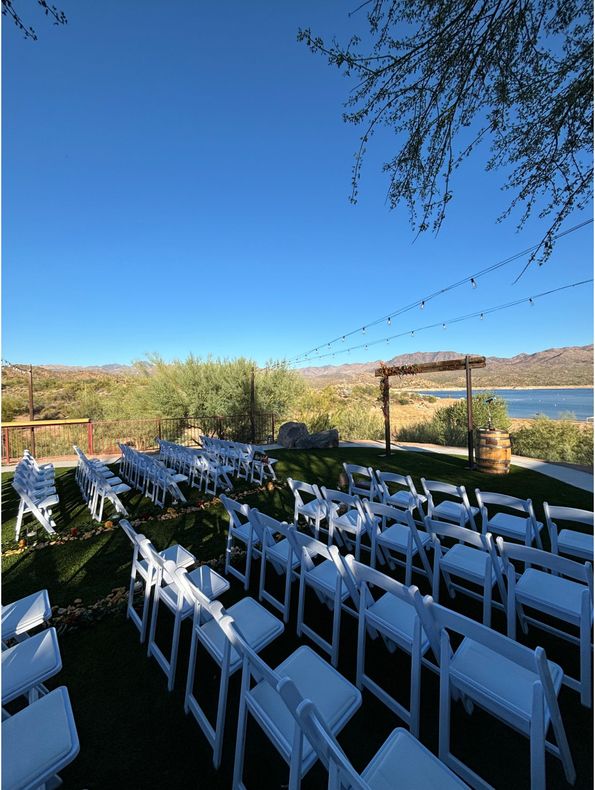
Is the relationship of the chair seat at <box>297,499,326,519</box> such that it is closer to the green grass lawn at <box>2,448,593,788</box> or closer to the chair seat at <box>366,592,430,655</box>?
the green grass lawn at <box>2,448,593,788</box>

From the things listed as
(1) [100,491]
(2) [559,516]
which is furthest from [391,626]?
(1) [100,491]

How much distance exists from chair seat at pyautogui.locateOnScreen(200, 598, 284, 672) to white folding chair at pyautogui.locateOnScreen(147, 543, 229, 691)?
200 mm

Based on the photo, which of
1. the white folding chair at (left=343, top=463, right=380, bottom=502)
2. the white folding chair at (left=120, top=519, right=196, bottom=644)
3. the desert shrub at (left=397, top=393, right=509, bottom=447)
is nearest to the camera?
the white folding chair at (left=120, top=519, right=196, bottom=644)

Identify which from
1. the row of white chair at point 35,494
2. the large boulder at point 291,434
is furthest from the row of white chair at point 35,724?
the large boulder at point 291,434

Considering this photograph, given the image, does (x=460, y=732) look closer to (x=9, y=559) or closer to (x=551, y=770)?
(x=551, y=770)

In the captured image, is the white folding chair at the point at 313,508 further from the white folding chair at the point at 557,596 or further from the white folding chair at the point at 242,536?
the white folding chair at the point at 557,596

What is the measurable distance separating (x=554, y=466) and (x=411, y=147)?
8.34 metres

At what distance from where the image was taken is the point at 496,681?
59.6 inches

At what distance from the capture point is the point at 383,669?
2123 mm

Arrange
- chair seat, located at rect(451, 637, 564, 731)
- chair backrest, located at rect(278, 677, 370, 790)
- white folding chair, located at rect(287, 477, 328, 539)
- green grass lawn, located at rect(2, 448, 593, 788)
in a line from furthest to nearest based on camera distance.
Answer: white folding chair, located at rect(287, 477, 328, 539) < green grass lawn, located at rect(2, 448, 593, 788) < chair seat, located at rect(451, 637, 564, 731) < chair backrest, located at rect(278, 677, 370, 790)

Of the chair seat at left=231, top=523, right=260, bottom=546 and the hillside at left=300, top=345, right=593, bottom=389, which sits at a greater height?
the hillside at left=300, top=345, right=593, bottom=389

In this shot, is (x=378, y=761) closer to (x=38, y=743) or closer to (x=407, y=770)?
(x=407, y=770)

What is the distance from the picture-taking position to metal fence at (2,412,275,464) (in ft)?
42.4

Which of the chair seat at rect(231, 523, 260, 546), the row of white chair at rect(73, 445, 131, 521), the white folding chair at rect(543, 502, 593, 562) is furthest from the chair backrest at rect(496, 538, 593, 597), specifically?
the row of white chair at rect(73, 445, 131, 521)
